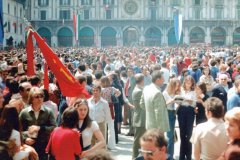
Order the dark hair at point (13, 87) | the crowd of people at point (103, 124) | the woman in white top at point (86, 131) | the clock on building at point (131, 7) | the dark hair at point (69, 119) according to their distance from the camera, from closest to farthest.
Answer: the crowd of people at point (103, 124)
the dark hair at point (69, 119)
the woman in white top at point (86, 131)
the dark hair at point (13, 87)
the clock on building at point (131, 7)

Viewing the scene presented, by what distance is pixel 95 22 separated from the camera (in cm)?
5006

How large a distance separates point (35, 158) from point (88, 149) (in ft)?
2.35

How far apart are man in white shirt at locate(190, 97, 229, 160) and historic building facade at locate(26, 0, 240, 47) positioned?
4486 centimetres

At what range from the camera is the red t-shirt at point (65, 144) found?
380 centimetres

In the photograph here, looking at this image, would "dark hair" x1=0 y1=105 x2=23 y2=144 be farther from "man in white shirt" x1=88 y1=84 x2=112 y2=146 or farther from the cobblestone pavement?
the cobblestone pavement

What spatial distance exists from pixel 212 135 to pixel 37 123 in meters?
2.42

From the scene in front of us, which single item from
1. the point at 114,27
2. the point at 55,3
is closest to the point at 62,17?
the point at 55,3

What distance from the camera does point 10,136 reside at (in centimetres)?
361

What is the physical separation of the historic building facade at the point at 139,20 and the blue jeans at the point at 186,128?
4305 centimetres

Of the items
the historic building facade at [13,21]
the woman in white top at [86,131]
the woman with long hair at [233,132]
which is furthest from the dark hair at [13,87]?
the historic building facade at [13,21]

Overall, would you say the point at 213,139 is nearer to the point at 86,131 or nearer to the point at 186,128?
the point at 86,131

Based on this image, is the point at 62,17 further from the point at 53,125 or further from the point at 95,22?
the point at 53,125

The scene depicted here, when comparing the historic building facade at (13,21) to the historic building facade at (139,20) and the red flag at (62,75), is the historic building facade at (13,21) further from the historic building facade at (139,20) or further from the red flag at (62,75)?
the red flag at (62,75)

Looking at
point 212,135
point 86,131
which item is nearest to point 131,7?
point 86,131
